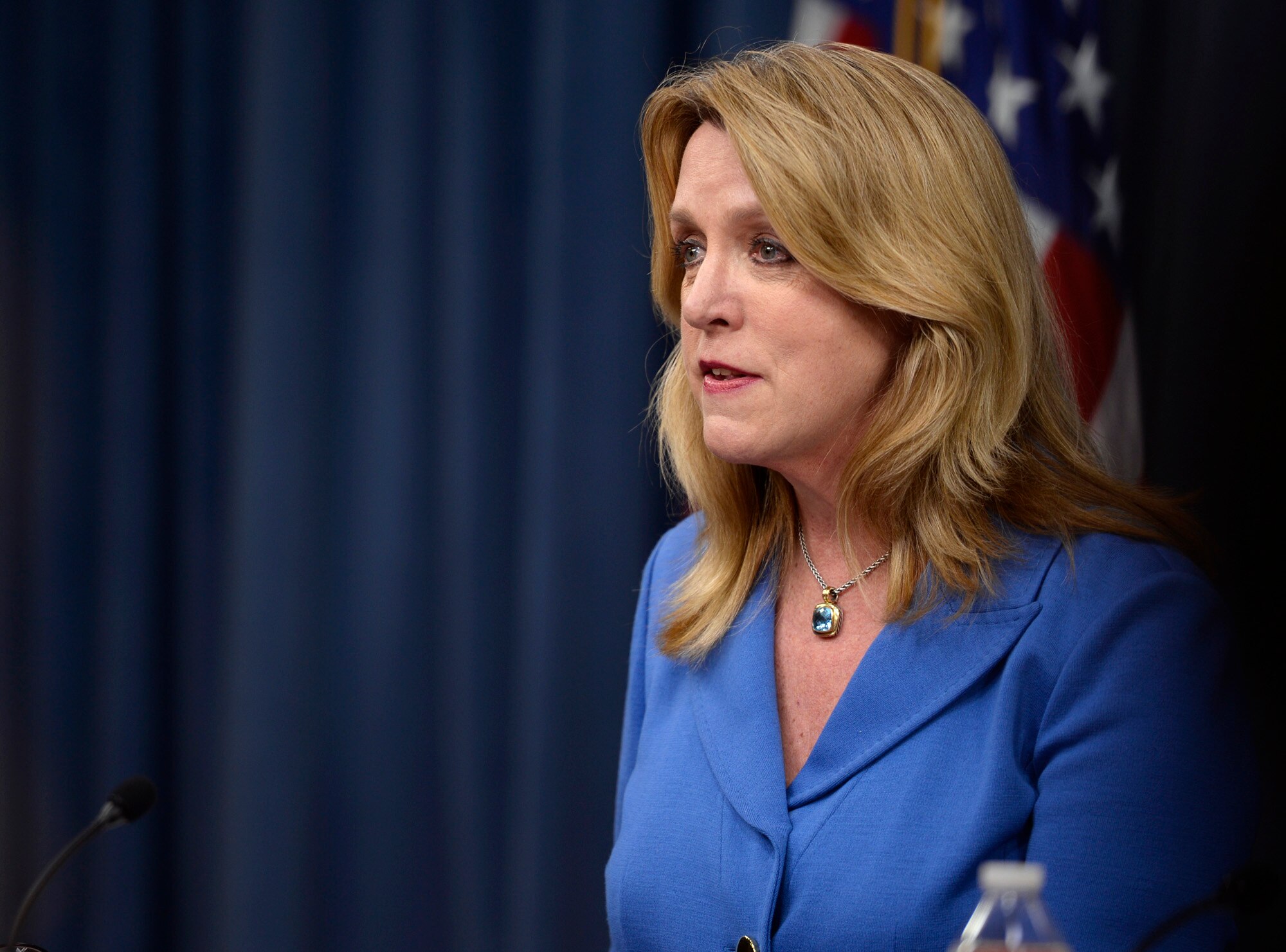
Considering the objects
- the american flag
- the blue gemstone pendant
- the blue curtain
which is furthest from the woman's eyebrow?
the blue curtain

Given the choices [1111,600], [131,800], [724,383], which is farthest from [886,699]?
[131,800]

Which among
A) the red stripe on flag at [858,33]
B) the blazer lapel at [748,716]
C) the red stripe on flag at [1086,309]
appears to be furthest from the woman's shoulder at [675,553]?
the red stripe on flag at [858,33]

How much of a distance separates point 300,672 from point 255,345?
1.95 ft

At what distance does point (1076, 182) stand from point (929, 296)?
0.68 m

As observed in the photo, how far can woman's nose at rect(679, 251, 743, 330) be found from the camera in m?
1.16

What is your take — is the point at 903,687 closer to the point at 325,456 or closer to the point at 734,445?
the point at 734,445

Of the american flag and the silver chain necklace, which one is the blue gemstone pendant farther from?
the american flag

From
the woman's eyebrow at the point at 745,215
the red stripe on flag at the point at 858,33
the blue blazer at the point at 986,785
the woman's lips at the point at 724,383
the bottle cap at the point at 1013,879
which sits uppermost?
the red stripe on flag at the point at 858,33

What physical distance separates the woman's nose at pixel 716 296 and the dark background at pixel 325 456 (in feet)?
2.38

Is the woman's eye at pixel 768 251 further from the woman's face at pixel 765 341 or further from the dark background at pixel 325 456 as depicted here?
the dark background at pixel 325 456

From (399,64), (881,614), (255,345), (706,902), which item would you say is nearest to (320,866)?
(255,345)

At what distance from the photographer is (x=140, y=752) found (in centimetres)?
206

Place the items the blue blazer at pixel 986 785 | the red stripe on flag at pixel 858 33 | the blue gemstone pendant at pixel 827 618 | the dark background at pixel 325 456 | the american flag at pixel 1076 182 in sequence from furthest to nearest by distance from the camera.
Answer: the dark background at pixel 325 456 < the red stripe on flag at pixel 858 33 < the american flag at pixel 1076 182 < the blue gemstone pendant at pixel 827 618 < the blue blazer at pixel 986 785

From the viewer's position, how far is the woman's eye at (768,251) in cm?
116
